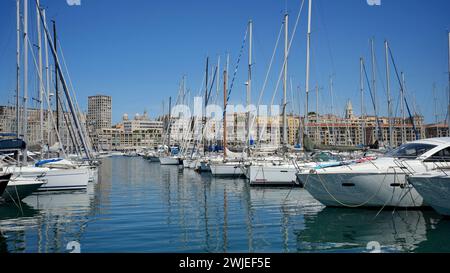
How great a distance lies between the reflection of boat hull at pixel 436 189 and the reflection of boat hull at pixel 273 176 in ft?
43.0

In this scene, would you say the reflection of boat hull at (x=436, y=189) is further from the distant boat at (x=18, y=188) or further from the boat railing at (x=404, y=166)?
the distant boat at (x=18, y=188)

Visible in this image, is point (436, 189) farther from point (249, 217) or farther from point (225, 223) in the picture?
point (225, 223)

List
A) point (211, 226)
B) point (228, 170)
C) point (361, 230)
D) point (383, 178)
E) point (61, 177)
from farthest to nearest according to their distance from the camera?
point (228, 170), point (61, 177), point (383, 178), point (211, 226), point (361, 230)

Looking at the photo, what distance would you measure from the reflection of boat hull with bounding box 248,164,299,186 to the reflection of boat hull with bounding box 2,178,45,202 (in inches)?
522

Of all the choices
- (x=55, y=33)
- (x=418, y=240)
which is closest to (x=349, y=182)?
(x=418, y=240)

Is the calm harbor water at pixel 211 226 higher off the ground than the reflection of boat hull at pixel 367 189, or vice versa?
the reflection of boat hull at pixel 367 189

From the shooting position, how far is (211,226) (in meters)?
13.8

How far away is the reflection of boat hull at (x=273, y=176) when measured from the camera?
27141 mm

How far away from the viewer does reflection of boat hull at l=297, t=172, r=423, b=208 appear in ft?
51.5

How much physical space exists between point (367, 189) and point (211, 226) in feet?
20.5

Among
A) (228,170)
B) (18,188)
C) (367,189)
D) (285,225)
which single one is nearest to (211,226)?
(285,225)

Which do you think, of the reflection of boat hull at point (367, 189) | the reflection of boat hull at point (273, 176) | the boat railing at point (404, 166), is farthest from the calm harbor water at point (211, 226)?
the reflection of boat hull at point (273, 176)

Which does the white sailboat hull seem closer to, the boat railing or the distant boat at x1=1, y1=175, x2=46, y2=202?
the distant boat at x1=1, y1=175, x2=46, y2=202
